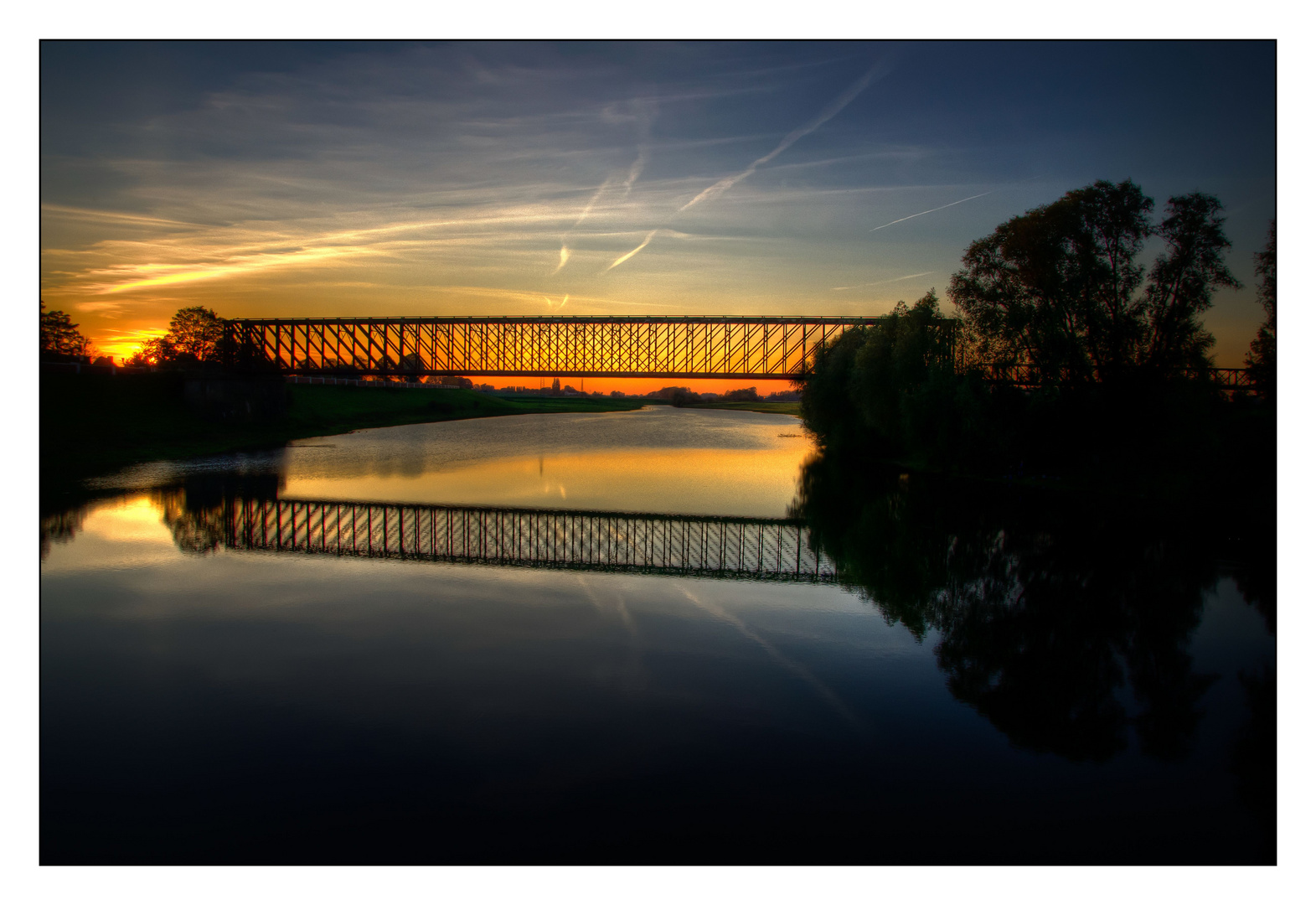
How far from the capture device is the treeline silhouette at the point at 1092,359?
37062mm

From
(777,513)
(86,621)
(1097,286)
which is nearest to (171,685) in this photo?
(86,621)

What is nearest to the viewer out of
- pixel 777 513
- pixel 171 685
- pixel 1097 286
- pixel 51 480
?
pixel 171 685

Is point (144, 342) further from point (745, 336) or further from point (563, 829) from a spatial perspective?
point (563, 829)

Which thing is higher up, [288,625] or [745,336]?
[745,336]

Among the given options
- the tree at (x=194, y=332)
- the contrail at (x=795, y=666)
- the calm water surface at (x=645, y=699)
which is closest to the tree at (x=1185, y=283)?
the calm water surface at (x=645, y=699)

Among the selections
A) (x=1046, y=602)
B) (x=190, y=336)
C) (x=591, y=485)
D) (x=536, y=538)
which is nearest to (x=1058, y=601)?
(x=1046, y=602)

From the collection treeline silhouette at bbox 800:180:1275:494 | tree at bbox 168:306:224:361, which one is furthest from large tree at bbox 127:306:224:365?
treeline silhouette at bbox 800:180:1275:494

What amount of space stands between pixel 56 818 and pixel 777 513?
89.0 ft

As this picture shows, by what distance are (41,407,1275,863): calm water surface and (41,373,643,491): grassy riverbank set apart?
25.6 m

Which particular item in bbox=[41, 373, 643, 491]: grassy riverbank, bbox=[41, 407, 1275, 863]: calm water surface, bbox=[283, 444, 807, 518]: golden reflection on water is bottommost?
bbox=[41, 407, 1275, 863]: calm water surface

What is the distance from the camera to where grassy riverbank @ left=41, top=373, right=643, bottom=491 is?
153 feet

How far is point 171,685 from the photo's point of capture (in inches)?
478

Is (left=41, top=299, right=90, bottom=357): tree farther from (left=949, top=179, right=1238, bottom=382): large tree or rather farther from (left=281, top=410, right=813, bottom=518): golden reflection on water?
(left=949, top=179, right=1238, bottom=382): large tree

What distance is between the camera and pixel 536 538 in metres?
25.8
